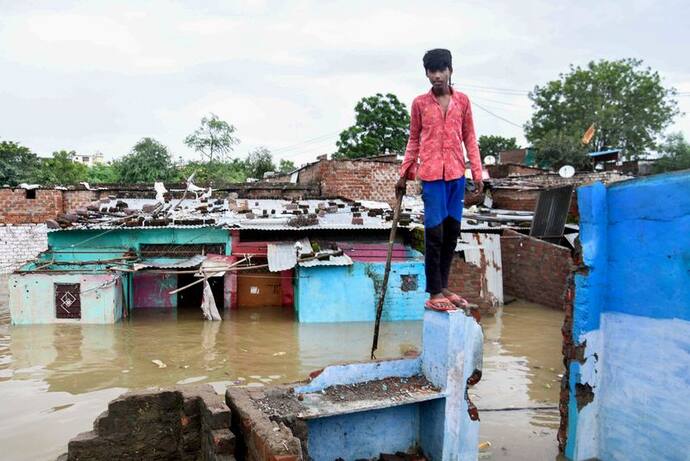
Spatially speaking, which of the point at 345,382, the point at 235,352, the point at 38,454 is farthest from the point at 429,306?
the point at 235,352

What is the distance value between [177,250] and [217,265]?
1289 millimetres

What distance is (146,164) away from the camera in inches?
949

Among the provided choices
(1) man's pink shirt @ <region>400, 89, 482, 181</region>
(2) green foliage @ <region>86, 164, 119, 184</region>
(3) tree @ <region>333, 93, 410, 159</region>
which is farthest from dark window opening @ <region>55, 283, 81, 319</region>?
(3) tree @ <region>333, 93, 410, 159</region>

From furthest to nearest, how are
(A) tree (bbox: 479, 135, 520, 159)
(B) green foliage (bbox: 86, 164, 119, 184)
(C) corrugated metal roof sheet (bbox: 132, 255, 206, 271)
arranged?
(A) tree (bbox: 479, 135, 520, 159) → (B) green foliage (bbox: 86, 164, 119, 184) → (C) corrugated metal roof sheet (bbox: 132, 255, 206, 271)

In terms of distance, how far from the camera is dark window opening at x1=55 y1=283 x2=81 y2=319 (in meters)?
11.6

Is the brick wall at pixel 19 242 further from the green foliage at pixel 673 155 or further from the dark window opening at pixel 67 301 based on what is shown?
the green foliage at pixel 673 155

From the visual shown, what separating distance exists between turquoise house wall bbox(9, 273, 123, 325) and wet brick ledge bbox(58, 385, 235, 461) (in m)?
8.08

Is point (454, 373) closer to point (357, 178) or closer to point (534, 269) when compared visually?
point (534, 269)

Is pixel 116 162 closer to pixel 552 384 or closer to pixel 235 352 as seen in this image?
pixel 235 352

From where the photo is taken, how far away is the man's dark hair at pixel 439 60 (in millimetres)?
4191

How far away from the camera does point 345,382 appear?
4.49 metres

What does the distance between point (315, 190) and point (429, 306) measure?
1458 centimetres

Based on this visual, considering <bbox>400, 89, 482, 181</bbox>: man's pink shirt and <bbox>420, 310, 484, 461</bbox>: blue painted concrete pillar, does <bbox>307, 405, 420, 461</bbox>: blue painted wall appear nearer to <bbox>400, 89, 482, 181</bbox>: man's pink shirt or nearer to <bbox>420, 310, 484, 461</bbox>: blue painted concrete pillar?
<bbox>420, 310, 484, 461</bbox>: blue painted concrete pillar

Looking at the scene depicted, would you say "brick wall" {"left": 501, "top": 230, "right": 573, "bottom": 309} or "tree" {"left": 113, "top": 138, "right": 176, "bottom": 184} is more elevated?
"tree" {"left": 113, "top": 138, "right": 176, "bottom": 184}
